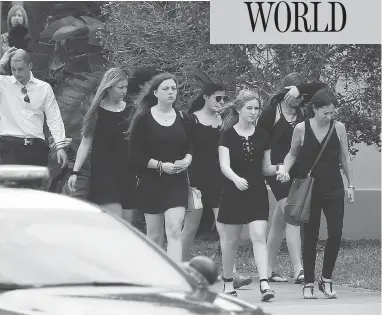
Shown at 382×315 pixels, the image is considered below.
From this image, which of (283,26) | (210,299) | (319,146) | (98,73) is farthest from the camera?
(98,73)

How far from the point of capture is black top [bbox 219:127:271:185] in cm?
1190

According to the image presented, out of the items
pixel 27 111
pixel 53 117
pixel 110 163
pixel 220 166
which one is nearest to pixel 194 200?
pixel 220 166

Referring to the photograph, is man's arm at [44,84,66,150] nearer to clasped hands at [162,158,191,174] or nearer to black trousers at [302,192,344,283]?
clasped hands at [162,158,191,174]

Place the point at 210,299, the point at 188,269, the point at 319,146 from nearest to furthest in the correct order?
the point at 210,299 → the point at 188,269 → the point at 319,146

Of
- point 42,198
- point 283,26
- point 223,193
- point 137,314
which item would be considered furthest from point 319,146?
point 137,314

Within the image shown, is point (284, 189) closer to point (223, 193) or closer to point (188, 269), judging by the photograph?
point (223, 193)

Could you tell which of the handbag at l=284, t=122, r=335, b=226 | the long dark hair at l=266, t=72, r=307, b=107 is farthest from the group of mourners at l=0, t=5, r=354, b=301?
Result: the long dark hair at l=266, t=72, r=307, b=107

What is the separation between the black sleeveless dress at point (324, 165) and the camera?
38.9ft

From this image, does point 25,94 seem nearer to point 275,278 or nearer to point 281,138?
point 281,138

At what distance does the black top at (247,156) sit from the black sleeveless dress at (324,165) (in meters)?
0.39

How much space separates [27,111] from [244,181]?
2.08 metres

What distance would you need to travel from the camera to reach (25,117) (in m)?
12.2

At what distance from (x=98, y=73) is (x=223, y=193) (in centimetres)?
565

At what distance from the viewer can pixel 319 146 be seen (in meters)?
11.9
